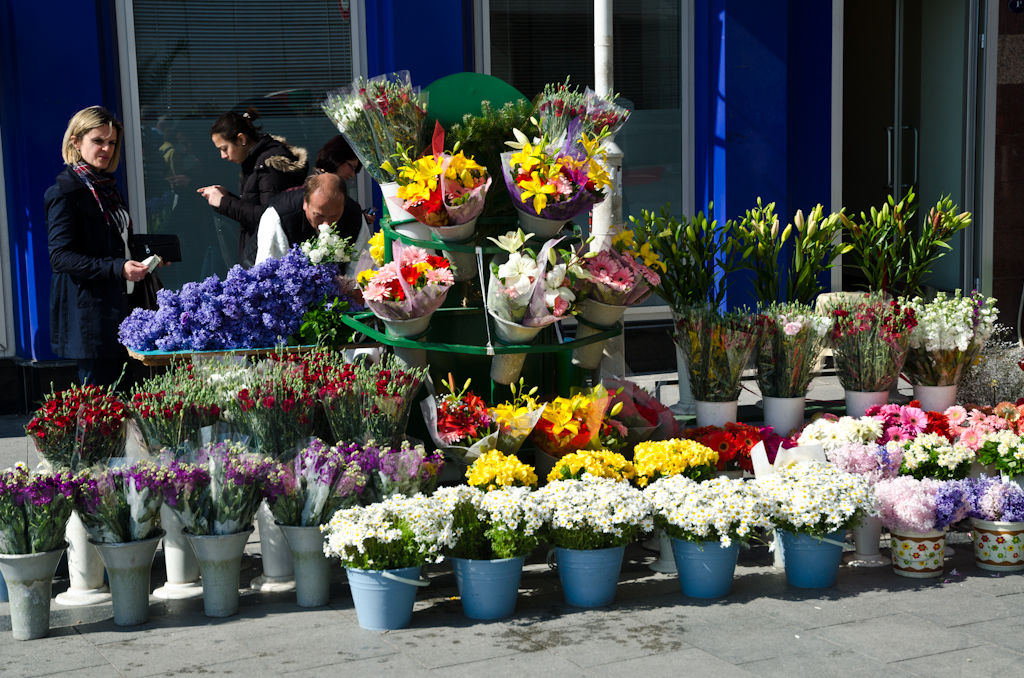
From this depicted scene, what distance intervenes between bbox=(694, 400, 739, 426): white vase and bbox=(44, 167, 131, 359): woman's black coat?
108 inches

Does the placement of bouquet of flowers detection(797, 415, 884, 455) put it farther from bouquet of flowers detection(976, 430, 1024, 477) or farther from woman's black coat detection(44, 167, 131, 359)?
woman's black coat detection(44, 167, 131, 359)

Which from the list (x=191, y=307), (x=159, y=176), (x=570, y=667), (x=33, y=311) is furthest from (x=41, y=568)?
(x=159, y=176)

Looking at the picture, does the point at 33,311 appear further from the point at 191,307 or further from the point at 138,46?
the point at 191,307

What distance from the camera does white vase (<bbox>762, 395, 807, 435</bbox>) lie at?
16.9 ft

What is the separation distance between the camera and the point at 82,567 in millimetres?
4172

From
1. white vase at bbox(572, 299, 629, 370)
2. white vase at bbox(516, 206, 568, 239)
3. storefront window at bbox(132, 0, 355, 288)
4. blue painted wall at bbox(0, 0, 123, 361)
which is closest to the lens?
white vase at bbox(516, 206, 568, 239)

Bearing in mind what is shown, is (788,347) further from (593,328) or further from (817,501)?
(817,501)

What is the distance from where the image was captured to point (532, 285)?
170 inches

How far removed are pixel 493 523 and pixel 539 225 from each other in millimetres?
1295

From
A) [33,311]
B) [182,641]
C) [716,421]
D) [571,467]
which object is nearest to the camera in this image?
[182,641]

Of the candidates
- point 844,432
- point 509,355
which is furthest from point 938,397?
point 509,355

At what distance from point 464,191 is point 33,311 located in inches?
160

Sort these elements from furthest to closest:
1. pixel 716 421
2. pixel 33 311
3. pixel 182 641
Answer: pixel 33 311 → pixel 716 421 → pixel 182 641

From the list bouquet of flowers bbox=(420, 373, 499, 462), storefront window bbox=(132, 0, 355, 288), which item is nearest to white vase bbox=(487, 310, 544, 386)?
bouquet of flowers bbox=(420, 373, 499, 462)
